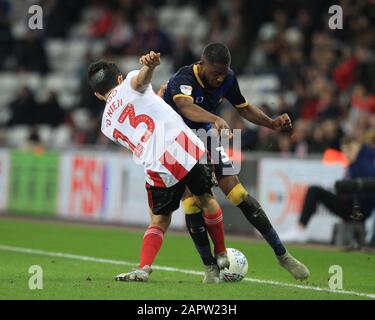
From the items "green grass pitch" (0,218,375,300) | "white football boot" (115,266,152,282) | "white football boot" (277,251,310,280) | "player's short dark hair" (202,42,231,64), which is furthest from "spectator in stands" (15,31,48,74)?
"white football boot" (277,251,310,280)

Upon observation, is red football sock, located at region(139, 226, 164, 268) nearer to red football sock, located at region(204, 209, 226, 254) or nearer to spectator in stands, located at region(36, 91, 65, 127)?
red football sock, located at region(204, 209, 226, 254)

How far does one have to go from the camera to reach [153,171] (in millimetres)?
8578

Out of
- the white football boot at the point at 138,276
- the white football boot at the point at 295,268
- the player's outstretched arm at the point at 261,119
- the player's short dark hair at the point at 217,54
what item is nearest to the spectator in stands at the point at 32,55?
the player's outstretched arm at the point at 261,119

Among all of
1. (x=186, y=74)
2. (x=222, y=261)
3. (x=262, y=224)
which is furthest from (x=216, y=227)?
(x=186, y=74)

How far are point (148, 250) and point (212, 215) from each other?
68 cm

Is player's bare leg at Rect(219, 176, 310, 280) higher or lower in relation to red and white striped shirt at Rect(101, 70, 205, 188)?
lower

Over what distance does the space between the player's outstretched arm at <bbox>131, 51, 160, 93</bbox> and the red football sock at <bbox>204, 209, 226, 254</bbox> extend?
1375 millimetres

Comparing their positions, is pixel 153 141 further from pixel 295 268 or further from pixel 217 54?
pixel 295 268

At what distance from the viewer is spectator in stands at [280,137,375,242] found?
44.2 ft

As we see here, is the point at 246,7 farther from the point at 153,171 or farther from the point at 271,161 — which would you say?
the point at 153,171

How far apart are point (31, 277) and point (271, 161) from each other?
23.2 ft

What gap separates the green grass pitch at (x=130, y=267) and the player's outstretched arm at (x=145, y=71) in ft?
5.46
